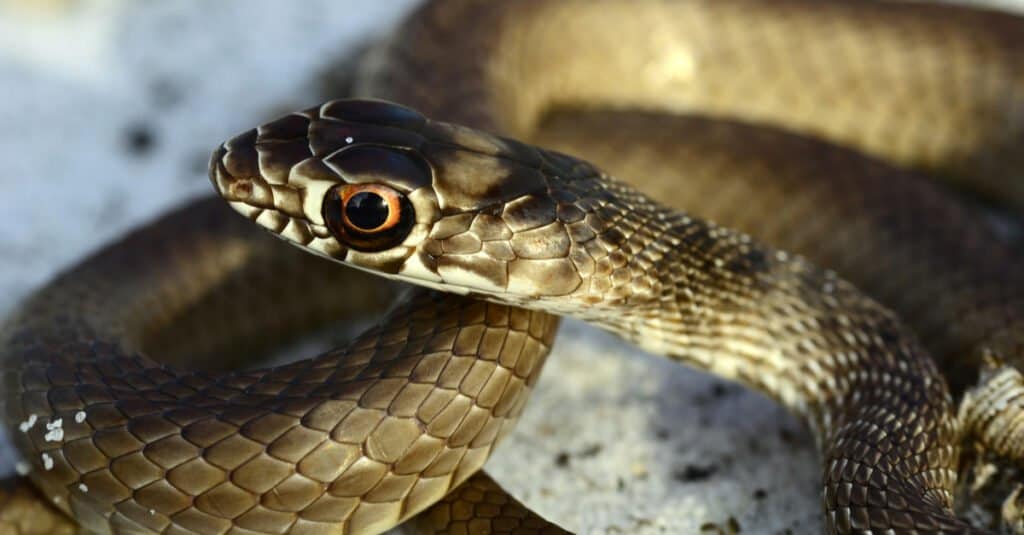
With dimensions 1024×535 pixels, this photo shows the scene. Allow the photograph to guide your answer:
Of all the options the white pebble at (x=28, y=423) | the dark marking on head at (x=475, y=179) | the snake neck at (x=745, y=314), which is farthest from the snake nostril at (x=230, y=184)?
the snake neck at (x=745, y=314)

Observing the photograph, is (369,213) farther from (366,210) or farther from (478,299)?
(478,299)

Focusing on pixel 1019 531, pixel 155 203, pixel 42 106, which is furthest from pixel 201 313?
pixel 1019 531

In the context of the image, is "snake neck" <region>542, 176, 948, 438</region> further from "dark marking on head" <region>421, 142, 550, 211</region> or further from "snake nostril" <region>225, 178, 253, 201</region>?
"snake nostril" <region>225, 178, 253, 201</region>

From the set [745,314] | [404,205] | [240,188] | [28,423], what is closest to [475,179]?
[404,205]

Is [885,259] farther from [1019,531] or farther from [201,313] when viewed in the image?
[201,313]

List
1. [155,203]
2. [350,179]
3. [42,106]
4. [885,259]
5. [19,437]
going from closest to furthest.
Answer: [350,179], [19,437], [885,259], [155,203], [42,106]

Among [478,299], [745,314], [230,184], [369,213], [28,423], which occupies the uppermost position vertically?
A: [230,184]

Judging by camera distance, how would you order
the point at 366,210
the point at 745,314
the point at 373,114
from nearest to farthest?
1. the point at 366,210
2. the point at 373,114
3. the point at 745,314
